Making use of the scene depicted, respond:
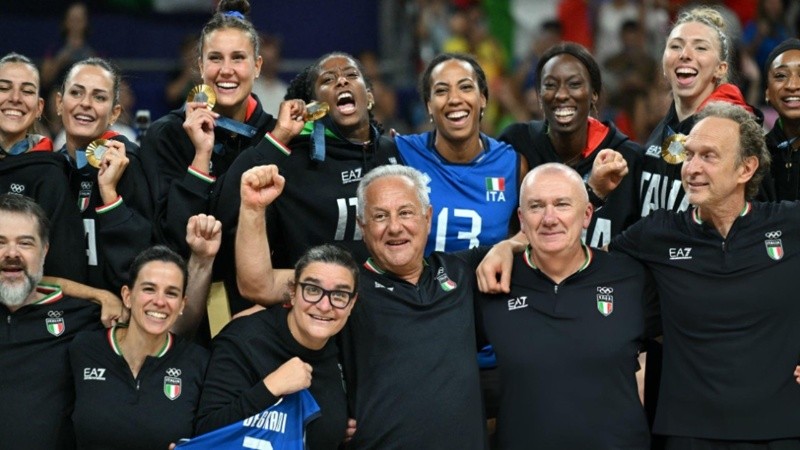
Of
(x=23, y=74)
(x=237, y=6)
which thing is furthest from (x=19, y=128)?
(x=237, y=6)

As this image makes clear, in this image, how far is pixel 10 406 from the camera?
5.38m

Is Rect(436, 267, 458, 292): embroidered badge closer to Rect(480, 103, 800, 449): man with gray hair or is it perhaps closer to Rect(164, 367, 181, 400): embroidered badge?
Rect(480, 103, 800, 449): man with gray hair

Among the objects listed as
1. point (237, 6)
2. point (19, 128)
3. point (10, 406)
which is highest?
point (237, 6)

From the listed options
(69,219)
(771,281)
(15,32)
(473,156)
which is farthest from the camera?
(15,32)

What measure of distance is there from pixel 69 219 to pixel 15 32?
238 inches

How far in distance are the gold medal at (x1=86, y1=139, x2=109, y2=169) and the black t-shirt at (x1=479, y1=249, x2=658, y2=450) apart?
183 centimetres

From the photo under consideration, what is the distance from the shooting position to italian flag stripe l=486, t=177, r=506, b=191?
6.22 m

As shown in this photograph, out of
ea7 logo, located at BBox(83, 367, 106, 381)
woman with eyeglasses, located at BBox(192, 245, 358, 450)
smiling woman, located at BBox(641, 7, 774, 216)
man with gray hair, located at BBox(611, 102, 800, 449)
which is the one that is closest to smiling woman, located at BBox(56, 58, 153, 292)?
ea7 logo, located at BBox(83, 367, 106, 381)

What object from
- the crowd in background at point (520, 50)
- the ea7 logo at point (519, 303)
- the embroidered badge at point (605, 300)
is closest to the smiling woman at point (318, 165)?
the ea7 logo at point (519, 303)

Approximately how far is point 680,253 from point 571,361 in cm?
66

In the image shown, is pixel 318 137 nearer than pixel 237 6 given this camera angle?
Yes

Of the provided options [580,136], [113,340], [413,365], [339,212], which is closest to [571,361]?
[413,365]

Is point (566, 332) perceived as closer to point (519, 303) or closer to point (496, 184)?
point (519, 303)

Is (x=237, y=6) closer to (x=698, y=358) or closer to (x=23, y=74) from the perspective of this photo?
(x=23, y=74)
